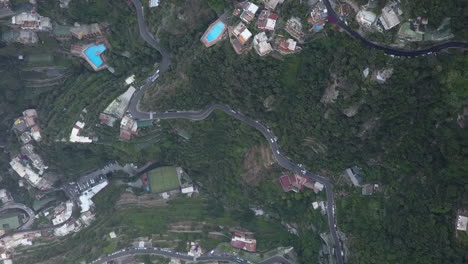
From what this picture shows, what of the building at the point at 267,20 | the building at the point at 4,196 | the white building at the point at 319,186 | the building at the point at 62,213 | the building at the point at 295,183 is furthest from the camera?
the building at the point at 4,196

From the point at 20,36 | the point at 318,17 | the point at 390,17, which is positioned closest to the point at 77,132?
the point at 20,36

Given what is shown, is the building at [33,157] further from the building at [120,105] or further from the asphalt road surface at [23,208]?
the building at [120,105]

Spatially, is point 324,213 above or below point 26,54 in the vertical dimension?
below

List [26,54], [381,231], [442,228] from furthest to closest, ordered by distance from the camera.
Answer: [26,54]
[381,231]
[442,228]

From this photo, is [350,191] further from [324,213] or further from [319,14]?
[319,14]

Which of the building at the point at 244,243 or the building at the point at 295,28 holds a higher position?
the building at the point at 295,28

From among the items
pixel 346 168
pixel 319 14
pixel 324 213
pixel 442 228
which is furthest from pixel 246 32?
pixel 442 228

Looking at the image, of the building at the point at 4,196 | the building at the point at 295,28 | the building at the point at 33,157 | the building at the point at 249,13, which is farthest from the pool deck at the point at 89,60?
the building at the point at 295,28
